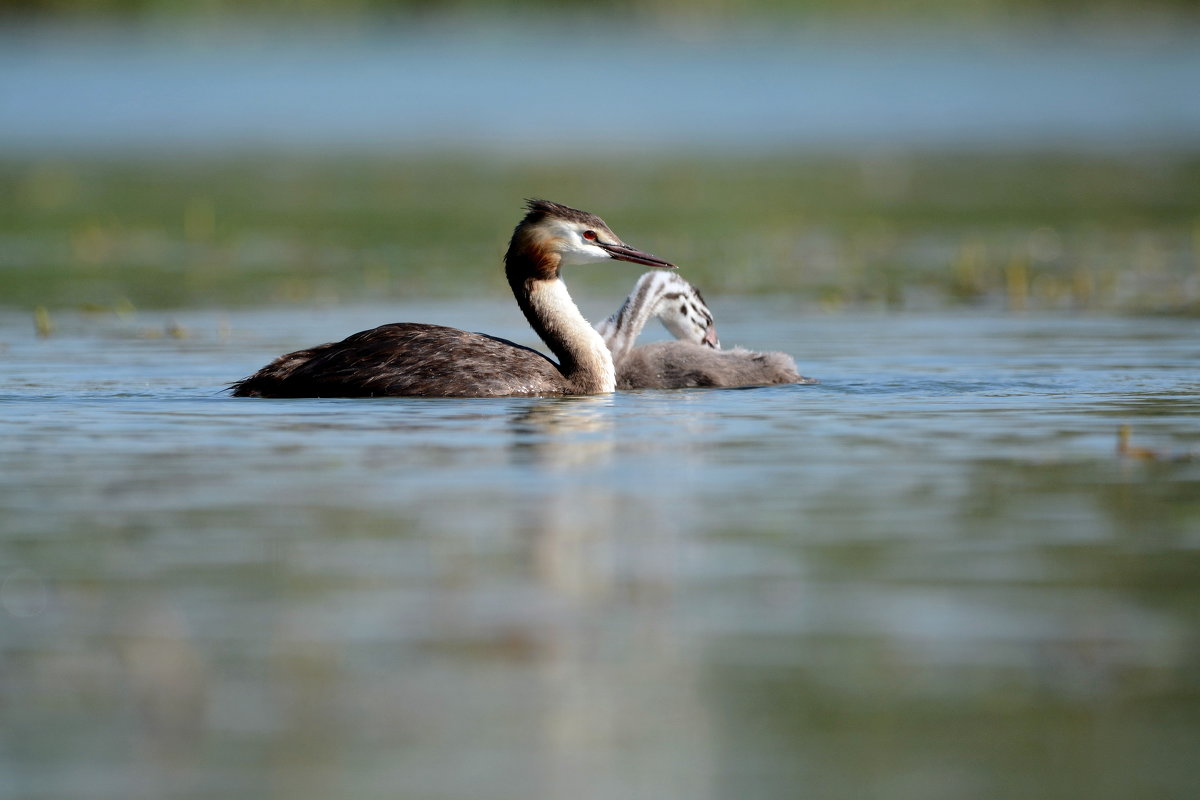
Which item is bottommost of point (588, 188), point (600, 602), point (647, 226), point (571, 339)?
point (600, 602)

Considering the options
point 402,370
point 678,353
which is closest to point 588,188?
point 678,353

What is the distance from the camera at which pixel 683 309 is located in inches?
588

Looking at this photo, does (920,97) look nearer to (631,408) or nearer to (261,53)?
(261,53)

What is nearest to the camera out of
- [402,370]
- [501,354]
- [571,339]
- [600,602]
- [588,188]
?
[600,602]

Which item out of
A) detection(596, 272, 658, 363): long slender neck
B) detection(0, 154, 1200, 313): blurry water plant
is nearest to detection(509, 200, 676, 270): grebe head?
detection(596, 272, 658, 363): long slender neck

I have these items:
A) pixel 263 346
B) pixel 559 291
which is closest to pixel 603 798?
pixel 559 291

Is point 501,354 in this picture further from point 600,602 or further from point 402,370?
point 600,602

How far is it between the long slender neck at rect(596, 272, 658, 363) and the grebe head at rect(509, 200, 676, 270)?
136cm

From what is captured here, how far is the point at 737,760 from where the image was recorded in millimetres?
5430

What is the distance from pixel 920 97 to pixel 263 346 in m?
45.5

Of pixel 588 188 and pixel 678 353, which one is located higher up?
pixel 588 188

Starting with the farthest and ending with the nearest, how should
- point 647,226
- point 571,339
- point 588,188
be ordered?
1. point 588,188
2. point 647,226
3. point 571,339

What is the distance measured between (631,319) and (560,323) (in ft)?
5.26

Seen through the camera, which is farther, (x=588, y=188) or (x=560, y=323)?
(x=588, y=188)
